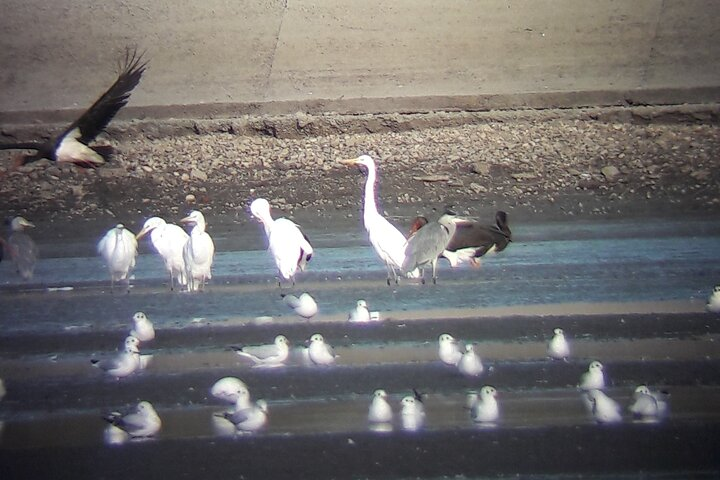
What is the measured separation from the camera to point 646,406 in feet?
20.4

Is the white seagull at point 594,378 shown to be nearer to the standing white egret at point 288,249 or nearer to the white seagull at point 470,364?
the white seagull at point 470,364

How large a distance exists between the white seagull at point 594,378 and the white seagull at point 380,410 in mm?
1107

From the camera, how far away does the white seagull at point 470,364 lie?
22.3 ft

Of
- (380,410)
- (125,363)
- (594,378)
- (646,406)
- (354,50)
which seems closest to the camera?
(646,406)

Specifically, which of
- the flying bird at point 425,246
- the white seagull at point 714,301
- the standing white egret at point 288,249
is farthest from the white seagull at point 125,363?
the white seagull at point 714,301

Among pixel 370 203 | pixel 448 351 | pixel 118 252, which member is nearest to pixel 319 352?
pixel 448 351

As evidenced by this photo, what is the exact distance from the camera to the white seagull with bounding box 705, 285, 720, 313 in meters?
7.45

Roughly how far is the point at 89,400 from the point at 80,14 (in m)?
8.25

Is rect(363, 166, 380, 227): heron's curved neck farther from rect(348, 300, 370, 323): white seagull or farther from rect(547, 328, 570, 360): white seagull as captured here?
rect(547, 328, 570, 360): white seagull

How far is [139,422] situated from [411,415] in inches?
55.8

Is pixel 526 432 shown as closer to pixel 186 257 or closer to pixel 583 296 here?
pixel 583 296

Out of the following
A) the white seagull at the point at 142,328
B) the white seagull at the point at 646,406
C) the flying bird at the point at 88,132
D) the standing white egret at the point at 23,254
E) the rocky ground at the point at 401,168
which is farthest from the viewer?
the flying bird at the point at 88,132

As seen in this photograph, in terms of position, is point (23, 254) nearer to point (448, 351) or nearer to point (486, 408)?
point (448, 351)

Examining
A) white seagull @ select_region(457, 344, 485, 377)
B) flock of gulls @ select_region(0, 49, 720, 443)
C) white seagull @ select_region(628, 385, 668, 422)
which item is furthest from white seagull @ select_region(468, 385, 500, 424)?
white seagull @ select_region(628, 385, 668, 422)
